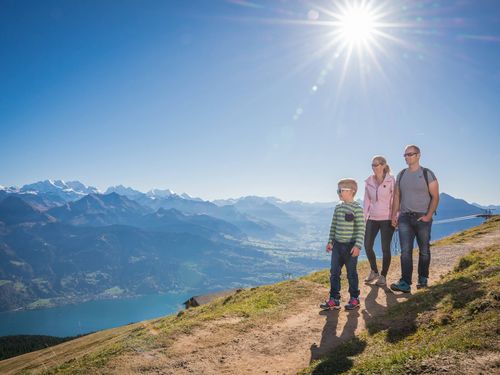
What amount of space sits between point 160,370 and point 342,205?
21.3ft

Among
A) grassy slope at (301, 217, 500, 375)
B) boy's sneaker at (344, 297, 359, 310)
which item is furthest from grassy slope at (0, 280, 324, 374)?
grassy slope at (301, 217, 500, 375)

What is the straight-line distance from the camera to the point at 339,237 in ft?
31.6

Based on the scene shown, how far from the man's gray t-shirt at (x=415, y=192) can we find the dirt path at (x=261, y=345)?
9.48 ft

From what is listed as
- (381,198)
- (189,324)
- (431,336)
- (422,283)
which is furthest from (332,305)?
(189,324)

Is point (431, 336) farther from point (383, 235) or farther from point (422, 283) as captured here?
point (383, 235)

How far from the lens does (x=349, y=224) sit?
9562 mm

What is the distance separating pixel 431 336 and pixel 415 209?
5.44 m

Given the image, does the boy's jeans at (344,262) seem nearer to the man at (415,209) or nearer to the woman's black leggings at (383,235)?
the man at (415,209)

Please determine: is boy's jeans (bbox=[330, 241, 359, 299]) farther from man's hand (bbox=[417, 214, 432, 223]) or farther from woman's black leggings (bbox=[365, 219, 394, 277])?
man's hand (bbox=[417, 214, 432, 223])

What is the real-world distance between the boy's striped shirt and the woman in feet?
6.65

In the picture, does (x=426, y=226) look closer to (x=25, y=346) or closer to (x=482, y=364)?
(x=482, y=364)

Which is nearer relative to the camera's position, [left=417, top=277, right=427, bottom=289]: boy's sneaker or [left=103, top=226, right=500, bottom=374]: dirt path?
[left=103, top=226, right=500, bottom=374]: dirt path

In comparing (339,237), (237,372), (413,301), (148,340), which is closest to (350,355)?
(237,372)

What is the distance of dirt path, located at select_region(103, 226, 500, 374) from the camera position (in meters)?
6.98
